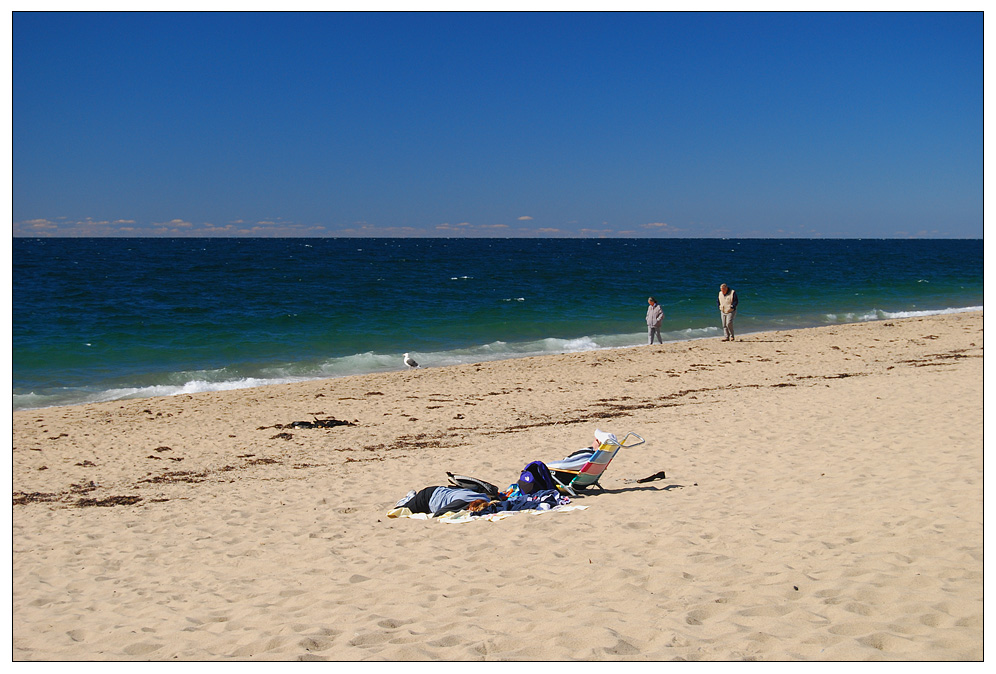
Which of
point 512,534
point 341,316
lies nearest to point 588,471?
point 512,534

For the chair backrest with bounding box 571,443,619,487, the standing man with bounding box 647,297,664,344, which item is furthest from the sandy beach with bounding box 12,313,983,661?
the standing man with bounding box 647,297,664,344

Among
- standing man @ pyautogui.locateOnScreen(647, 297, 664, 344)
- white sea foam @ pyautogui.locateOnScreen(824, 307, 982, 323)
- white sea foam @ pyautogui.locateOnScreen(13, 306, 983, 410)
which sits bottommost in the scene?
white sea foam @ pyautogui.locateOnScreen(13, 306, 983, 410)

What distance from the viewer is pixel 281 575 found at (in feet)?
18.1

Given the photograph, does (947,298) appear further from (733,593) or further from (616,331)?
(733,593)

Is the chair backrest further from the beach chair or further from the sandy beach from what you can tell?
the sandy beach

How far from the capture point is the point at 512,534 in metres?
6.11

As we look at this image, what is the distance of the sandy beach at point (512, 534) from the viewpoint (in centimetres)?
405

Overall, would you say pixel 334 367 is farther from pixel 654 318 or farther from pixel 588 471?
pixel 588 471

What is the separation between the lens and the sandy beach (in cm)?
405

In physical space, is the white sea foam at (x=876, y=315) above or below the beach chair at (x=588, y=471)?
above

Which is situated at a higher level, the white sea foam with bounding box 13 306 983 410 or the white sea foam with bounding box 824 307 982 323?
the white sea foam with bounding box 824 307 982 323

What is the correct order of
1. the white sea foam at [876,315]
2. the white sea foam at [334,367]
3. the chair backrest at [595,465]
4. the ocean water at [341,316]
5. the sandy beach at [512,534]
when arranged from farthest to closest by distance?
1. the white sea foam at [876,315]
2. the ocean water at [341,316]
3. the white sea foam at [334,367]
4. the chair backrest at [595,465]
5. the sandy beach at [512,534]

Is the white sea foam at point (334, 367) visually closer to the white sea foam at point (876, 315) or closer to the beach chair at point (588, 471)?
the white sea foam at point (876, 315)

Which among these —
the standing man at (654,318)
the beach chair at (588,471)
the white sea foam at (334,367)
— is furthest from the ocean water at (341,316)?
the beach chair at (588,471)
